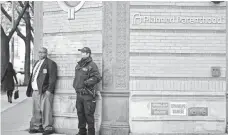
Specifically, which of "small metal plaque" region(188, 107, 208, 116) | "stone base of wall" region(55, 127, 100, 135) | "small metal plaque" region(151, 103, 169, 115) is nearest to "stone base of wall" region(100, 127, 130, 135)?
"small metal plaque" region(151, 103, 169, 115)

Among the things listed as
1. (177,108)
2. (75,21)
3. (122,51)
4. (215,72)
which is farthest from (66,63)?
(215,72)

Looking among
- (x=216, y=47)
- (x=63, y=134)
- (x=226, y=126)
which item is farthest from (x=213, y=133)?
(x=63, y=134)

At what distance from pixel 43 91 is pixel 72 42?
4.23 feet

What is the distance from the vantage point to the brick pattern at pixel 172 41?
26.8ft

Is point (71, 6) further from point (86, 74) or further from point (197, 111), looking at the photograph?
point (197, 111)

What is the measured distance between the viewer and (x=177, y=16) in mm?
8203

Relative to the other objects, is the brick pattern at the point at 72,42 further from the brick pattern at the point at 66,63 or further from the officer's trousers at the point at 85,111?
the officer's trousers at the point at 85,111

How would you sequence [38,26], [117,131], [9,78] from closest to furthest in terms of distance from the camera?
1. [117,131]
2. [38,26]
3. [9,78]

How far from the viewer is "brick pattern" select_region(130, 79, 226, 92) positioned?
8.16 meters

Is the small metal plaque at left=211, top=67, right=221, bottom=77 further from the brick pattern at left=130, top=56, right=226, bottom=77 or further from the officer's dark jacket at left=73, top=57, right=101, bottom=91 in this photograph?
the officer's dark jacket at left=73, top=57, right=101, bottom=91

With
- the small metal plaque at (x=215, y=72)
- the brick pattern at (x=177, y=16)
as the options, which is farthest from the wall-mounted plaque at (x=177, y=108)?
the brick pattern at (x=177, y=16)

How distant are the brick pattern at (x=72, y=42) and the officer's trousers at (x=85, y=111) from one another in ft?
3.61

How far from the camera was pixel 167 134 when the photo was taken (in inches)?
321

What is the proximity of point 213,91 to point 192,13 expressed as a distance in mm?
1704
